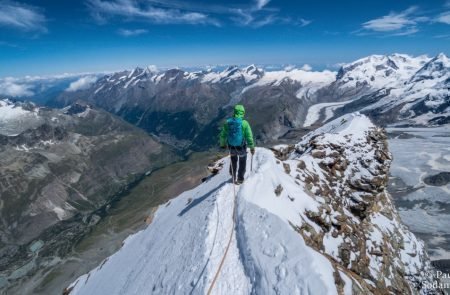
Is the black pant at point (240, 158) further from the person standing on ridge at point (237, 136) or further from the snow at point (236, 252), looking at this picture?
the snow at point (236, 252)

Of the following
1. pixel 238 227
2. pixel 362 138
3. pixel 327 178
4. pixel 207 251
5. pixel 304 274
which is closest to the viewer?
pixel 304 274

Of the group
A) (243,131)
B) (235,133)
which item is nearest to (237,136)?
(235,133)

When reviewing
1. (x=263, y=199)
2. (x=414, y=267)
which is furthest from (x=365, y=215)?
(x=263, y=199)

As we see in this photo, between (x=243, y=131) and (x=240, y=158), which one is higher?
(x=243, y=131)

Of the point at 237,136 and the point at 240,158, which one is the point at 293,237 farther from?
the point at 237,136

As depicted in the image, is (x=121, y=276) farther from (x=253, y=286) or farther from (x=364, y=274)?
(x=364, y=274)

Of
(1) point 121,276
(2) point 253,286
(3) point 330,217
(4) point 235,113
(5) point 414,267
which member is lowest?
(5) point 414,267

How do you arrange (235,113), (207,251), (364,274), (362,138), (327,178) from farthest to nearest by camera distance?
(362,138), (327,178), (364,274), (235,113), (207,251)
